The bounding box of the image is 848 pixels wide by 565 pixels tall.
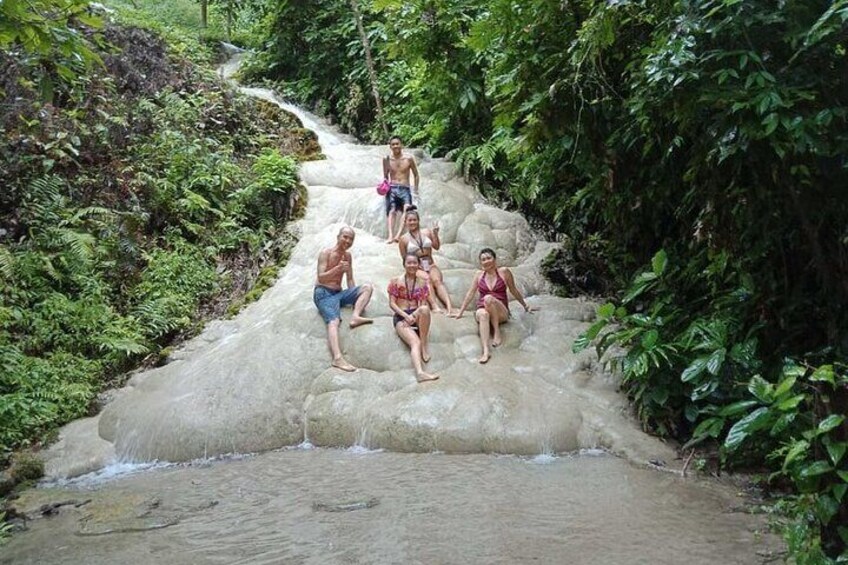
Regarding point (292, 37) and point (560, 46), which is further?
point (292, 37)

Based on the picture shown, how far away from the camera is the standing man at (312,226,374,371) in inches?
293

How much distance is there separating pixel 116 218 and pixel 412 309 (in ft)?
17.1

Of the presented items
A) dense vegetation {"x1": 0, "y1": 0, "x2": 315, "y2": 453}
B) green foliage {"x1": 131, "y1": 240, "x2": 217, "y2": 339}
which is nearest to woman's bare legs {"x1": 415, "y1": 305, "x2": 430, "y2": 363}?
dense vegetation {"x1": 0, "y1": 0, "x2": 315, "y2": 453}

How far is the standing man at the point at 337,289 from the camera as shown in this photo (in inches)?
293

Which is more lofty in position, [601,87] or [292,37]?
[292,37]

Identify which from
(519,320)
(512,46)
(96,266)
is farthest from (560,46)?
(96,266)

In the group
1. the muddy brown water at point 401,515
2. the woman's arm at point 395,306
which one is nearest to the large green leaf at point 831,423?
the muddy brown water at point 401,515

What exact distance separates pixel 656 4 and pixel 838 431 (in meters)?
3.88

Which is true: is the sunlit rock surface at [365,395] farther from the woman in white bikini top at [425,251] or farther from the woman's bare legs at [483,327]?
the woman in white bikini top at [425,251]

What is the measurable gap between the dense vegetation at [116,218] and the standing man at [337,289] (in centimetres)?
206

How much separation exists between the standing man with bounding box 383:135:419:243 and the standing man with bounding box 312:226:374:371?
203cm

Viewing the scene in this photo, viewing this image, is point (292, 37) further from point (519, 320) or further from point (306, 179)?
point (519, 320)

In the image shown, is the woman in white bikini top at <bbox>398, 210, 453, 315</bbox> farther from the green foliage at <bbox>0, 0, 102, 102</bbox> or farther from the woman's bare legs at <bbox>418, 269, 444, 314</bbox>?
the green foliage at <bbox>0, 0, 102, 102</bbox>

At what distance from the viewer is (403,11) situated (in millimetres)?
11258
